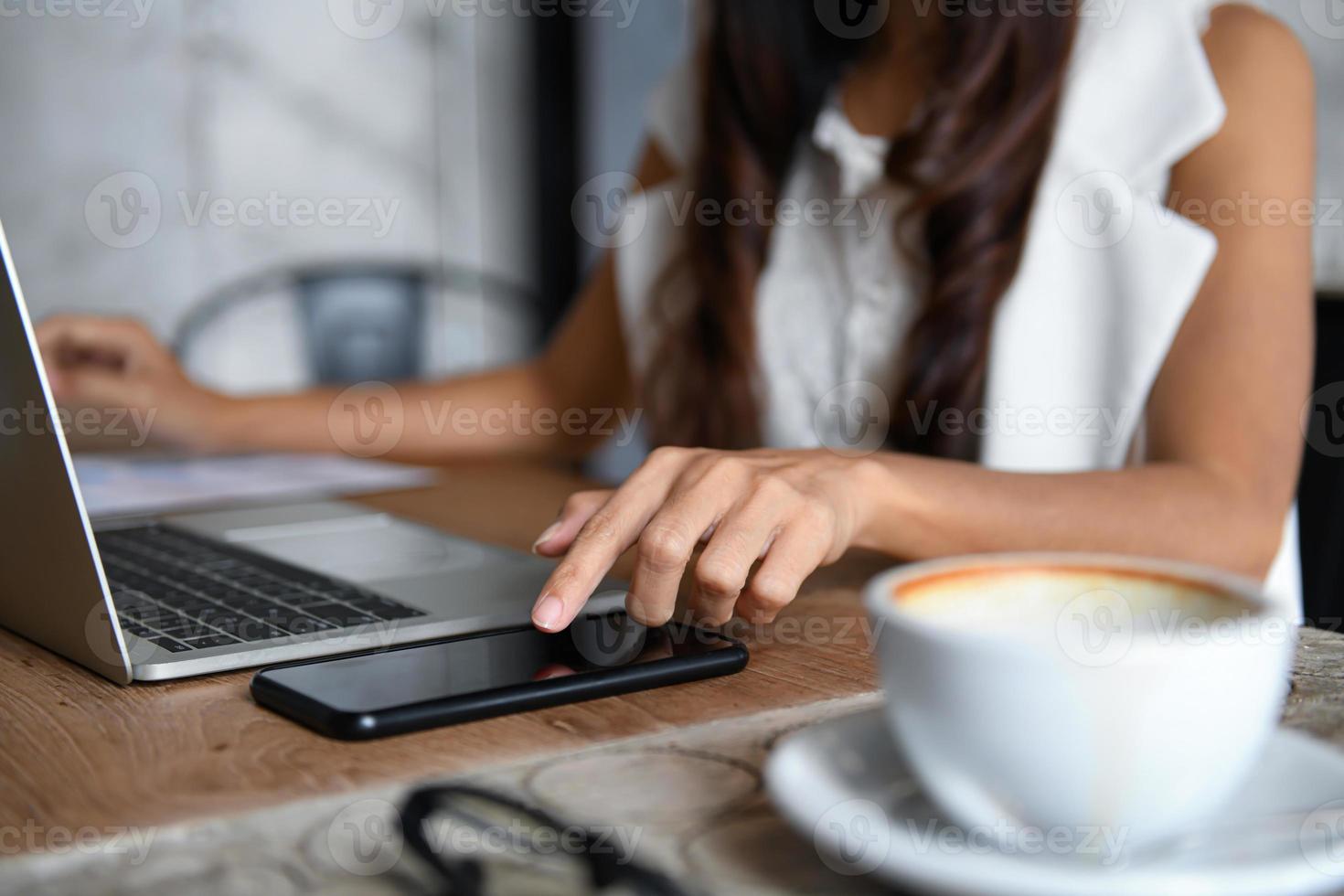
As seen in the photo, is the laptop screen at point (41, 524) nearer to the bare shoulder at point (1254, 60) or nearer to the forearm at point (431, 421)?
the forearm at point (431, 421)

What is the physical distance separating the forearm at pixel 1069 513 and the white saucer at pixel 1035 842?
294mm

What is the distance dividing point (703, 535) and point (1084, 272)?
1.87ft

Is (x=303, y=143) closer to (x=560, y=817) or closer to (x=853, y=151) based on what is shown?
(x=853, y=151)

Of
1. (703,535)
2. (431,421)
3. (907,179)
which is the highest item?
(907,179)

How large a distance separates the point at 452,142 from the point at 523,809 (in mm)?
2662

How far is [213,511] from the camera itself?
90cm

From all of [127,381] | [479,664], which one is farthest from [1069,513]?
[127,381]

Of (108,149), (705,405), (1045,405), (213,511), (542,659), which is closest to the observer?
(542,659)

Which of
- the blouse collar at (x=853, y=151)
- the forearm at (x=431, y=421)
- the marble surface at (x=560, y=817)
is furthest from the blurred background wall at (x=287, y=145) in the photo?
the marble surface at (x=560, y=817)

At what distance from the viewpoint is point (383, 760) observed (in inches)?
16.7

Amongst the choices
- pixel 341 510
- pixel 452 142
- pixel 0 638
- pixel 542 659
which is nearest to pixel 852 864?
pixel 542 659

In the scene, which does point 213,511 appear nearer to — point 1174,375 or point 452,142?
point 1174,375

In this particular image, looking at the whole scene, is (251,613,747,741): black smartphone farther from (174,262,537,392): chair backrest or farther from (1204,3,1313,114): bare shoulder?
(174,262,537,392): chair backrest

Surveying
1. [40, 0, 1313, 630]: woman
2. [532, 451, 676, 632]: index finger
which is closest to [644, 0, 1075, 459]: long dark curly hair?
[40, 0, 1313, 630]: woman
